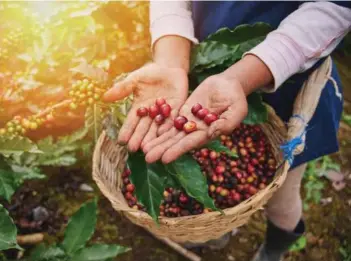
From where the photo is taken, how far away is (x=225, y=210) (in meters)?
1.40

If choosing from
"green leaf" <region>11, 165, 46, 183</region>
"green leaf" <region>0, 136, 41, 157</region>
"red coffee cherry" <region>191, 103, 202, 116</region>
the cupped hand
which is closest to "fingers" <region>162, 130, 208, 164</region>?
the cupped hand

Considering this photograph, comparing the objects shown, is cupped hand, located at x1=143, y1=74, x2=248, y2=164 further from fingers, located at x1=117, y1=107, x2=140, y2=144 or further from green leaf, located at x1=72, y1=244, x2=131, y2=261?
green leaf, located at x1=72, y1=244, x2=131, y2=261

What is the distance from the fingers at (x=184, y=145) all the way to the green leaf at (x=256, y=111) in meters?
0.33

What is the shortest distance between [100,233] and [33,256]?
59 cm

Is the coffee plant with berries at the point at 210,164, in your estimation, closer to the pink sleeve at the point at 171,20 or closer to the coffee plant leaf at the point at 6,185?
the pink sleeve at the point at 171,20

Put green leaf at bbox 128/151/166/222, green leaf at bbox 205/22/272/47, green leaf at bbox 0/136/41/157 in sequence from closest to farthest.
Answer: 1. green leaf at bbox 128/151/166/222
2. green leaf at bbox 0/136/41/157
3. green leaf at bbox 205/22/272/47

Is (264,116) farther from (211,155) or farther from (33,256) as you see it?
(33,256)

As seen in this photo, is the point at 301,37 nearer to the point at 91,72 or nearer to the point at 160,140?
the point at 160,140

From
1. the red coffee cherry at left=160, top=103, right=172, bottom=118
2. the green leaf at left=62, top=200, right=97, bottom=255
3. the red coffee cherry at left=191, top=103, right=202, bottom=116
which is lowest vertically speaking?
the green leaf at left=62, top=200, right=97, bottom=255

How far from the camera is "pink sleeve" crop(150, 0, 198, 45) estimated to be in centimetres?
161

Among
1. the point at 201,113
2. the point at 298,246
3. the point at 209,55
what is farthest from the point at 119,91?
the point at 298,246

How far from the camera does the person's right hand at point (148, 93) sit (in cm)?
140

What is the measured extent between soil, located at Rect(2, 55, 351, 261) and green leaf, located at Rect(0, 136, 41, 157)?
98 cm

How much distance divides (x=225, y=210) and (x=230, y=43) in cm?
62
